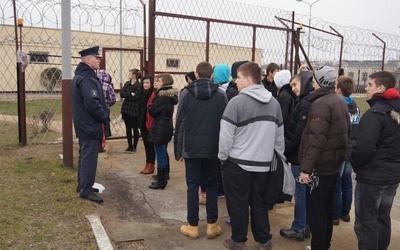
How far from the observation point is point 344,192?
174 inches

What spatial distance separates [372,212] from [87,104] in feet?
10.3

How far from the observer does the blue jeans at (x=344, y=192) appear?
4331mm

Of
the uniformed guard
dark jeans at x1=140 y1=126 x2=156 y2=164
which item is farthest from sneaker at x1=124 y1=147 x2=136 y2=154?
the uniformed guard

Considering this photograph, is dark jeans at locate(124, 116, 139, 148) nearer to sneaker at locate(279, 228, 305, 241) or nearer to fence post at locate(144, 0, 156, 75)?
fence post at locate(144, 0, 156, 75)

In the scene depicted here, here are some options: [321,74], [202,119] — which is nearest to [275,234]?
[202,119]

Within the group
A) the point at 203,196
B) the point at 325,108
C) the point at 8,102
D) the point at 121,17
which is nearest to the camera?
the point at 325,108

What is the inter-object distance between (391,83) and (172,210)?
108 inches

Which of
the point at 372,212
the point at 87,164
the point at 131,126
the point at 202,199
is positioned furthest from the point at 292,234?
the point at 131,126

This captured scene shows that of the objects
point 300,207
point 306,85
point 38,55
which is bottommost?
point 300,207

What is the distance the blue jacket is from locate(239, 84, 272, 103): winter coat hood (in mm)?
1887

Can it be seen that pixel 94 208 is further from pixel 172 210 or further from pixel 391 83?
pixel 391 83

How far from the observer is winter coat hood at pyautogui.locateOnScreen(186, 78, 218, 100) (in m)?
3.71

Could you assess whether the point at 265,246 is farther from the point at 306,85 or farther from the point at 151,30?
the point at 151,30

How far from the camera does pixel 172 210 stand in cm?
455
